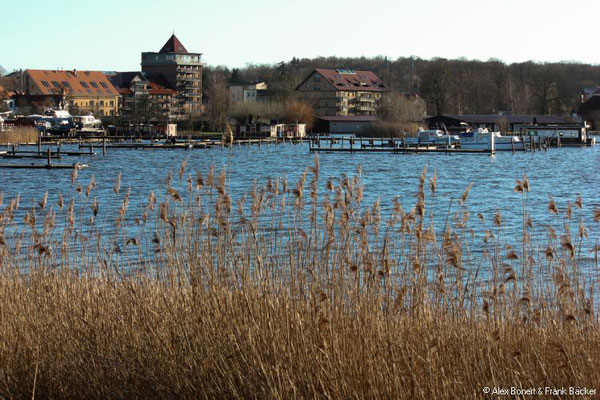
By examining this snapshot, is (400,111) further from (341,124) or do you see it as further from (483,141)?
(483,141)

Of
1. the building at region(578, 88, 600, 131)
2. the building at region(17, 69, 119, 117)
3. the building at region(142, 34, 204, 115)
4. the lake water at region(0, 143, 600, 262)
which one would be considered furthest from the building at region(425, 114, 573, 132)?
the building at region(17, 69, 119, 117)

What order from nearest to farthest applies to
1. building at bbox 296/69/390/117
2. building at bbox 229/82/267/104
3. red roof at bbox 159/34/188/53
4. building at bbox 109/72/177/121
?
building at bbox 109/72/177/121, building at bbox 296/69/390/117, red roof at bbox 159/34/188/53, building at bbox 229/82/267/104

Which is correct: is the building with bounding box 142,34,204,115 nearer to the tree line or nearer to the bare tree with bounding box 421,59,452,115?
the tree line

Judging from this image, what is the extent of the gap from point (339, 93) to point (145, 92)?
3335cm

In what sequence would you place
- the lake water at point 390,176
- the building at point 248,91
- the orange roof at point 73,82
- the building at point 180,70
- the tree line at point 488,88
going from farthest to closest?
the building at point 248,91 → the building at point 180,70 → the tree line at point 488,88 → the orange roof at point 73,82 → the lake water at point 390,176

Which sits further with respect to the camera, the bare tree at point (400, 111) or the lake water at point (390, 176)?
the bare tree at point (400, 111)

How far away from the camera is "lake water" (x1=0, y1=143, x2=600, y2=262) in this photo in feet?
119

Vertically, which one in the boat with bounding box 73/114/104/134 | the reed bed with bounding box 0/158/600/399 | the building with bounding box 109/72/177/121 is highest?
the building with bounding box 109/72/177/121

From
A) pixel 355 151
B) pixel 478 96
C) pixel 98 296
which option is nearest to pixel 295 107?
pixel 478 96

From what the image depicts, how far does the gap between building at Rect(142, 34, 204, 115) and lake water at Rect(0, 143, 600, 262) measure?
60.4 meters

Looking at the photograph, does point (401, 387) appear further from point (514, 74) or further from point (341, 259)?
point (514, 74)

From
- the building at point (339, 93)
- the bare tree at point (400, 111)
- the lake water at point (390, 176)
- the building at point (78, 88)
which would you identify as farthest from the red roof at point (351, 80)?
→ the lake water at point (390, 176)

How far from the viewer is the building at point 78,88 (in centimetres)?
14012

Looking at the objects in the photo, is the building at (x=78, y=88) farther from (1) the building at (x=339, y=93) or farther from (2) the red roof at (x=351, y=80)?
(2) the red roof at (x=351, y=80)
